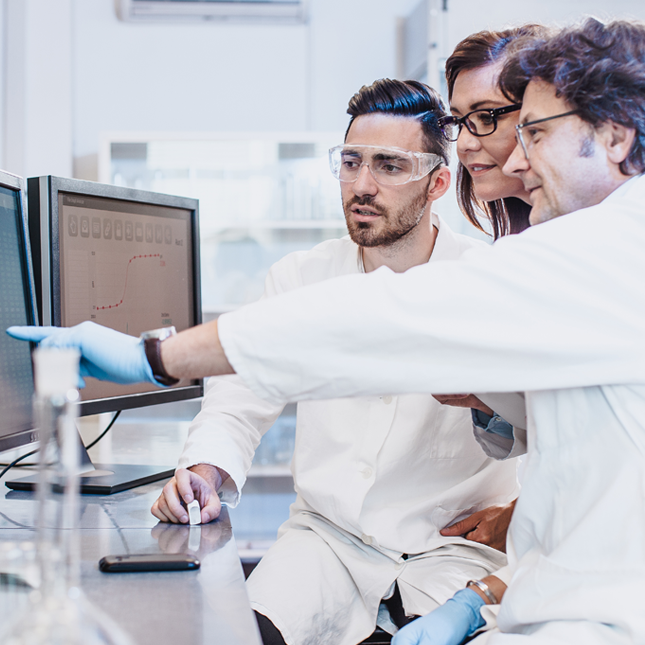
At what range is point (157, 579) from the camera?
2.51 ft

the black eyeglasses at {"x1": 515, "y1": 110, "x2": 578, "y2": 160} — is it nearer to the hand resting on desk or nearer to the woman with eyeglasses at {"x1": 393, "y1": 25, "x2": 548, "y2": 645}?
the woman with eyeglasses at {"x1": 393, "y1": 25, "x2": 548, "y2": 645}

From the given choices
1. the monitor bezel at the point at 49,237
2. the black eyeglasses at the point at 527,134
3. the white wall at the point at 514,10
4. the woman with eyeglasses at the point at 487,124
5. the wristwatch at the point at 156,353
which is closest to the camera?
the wristwatch at the point at 156,353

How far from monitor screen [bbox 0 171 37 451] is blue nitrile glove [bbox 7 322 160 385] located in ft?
0.87

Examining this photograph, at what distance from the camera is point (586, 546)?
772 millimetres

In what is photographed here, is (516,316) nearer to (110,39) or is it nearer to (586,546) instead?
(586,546)

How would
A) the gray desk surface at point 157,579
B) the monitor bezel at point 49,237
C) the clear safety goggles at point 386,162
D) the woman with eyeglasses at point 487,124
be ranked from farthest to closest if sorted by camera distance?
the clear safety goggles at point 386,162 < the woman with eyeglasses at point 487,124 < the monitor bezel at point 49,237 < the gray desk surface at point 157,579

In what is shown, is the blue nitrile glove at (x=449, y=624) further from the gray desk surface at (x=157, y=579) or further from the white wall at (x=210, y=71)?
the white wall at (x=210, y=71)

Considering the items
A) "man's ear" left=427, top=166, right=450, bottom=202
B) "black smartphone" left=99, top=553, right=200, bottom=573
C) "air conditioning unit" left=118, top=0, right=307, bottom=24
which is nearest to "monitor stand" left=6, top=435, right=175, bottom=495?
"black smartphone" left=99, top=553, right=200, bottom=573

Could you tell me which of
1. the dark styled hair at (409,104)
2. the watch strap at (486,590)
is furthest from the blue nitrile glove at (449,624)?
the dark styled hair at (409,104)

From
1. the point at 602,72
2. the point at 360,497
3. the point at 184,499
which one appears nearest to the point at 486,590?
the point at 360,497

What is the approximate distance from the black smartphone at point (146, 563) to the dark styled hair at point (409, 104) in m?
1.22

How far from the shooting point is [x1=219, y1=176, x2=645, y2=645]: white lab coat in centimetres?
74

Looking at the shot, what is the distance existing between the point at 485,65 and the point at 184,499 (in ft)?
3.43

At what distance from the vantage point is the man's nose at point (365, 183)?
1.59 m
